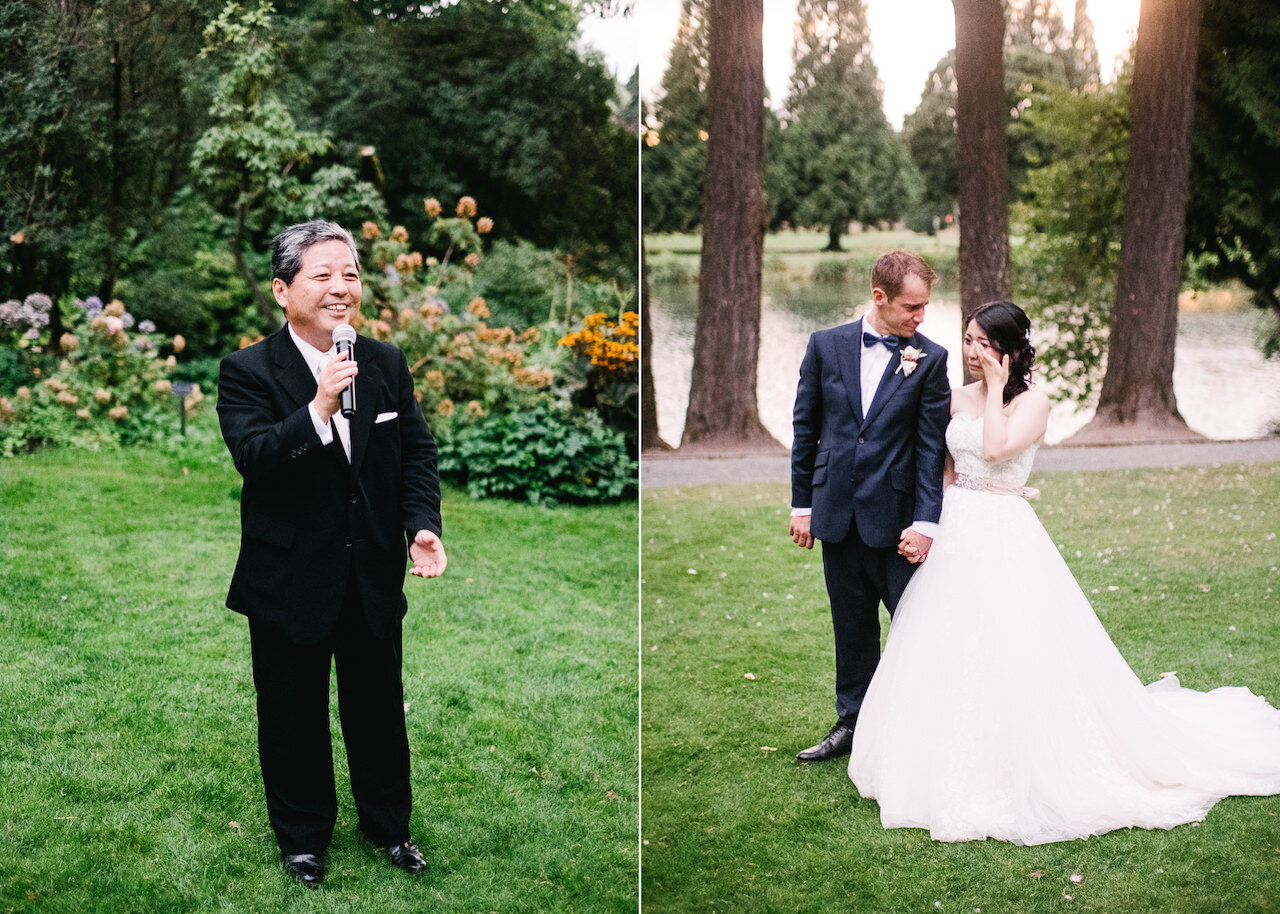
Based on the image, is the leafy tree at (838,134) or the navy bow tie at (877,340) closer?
the navy bow tie at (877,340)

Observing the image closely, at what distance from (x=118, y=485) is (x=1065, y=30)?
23.2 ft

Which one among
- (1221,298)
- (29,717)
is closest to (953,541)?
(29,717)

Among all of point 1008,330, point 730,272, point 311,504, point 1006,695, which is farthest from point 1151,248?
point 311,504

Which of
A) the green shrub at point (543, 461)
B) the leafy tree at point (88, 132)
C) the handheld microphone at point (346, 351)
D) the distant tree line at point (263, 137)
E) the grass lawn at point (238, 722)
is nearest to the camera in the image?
the handheld microphone at point (346, 351)

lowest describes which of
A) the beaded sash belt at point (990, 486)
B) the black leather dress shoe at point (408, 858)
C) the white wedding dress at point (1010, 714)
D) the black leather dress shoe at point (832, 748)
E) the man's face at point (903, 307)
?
the black leather dress shoe at point (408, 858)

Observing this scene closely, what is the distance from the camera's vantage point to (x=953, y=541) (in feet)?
10.4

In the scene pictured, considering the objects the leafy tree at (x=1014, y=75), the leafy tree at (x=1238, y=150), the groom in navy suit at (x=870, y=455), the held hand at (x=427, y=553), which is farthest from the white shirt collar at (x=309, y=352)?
the leafy tree at (x=1238, y=150)

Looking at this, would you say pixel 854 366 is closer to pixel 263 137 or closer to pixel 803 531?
pixel 803 531

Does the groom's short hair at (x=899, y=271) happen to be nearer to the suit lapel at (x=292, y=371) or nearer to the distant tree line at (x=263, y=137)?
the suit lapel at (x=292, y=371)

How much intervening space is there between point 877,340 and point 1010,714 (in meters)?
1.18

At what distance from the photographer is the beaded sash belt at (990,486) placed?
3.20 meters

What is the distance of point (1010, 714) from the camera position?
303 centimetres

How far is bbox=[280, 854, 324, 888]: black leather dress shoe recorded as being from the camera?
2736mm

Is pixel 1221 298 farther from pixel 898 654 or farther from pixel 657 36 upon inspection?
pixel 898 654
